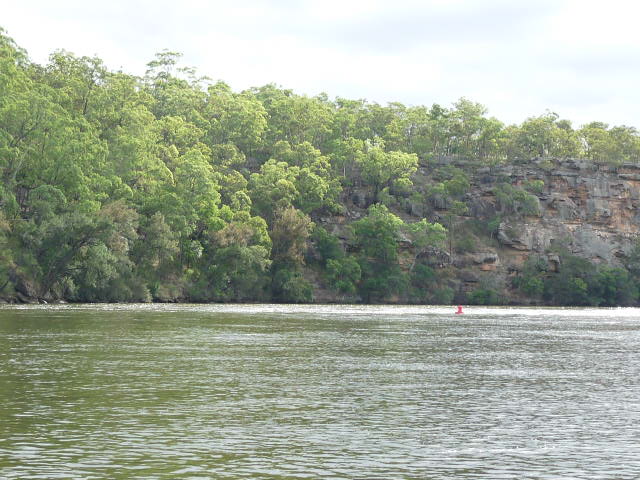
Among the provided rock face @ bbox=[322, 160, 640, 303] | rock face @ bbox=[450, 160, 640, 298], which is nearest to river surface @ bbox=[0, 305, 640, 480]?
rock face @ bbox=[322, 160, 640, 303]

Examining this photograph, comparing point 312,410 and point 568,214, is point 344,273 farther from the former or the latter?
point 312,410

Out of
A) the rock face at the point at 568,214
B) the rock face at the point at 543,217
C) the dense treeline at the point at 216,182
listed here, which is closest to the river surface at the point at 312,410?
the dense treeline at the point at 216,182

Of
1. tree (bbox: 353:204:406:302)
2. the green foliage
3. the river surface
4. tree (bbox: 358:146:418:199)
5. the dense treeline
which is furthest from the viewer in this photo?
tree (bbox: 358:146:418:199)

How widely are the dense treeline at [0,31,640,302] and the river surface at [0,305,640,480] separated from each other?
51619 millimetres

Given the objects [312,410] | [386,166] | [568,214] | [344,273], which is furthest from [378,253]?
[312,410]

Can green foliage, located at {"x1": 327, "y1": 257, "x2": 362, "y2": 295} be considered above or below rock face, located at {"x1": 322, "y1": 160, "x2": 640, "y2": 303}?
below

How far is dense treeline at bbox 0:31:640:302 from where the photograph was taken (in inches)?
3720

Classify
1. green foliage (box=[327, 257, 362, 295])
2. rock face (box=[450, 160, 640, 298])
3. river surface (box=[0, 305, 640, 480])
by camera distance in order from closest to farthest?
1. river surface (box=[0, 305, 640, 480])
2. green foliage (box=[327, 257, 362, 295])
3. rock face (box=[450, 160, 640, 298])

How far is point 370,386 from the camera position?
28.1 m

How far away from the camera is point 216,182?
12450 centimetres

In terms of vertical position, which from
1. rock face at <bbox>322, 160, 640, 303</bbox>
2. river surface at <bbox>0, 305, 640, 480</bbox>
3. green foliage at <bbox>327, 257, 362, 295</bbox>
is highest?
rock face at <bbox>322, 160, 640, 303</bbox>

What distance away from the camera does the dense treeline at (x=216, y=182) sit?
94.5 metres

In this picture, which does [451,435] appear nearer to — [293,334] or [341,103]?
[293,334]

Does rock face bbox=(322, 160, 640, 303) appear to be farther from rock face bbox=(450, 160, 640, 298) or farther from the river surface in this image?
the river surface
